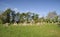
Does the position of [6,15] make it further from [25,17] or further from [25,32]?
[25,32]

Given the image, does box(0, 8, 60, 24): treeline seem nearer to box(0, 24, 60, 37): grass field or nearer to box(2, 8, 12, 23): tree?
box(2, 8, 12, 23): tree

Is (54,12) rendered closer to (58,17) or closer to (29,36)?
(58,17)

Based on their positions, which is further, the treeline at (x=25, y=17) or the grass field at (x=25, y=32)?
the treeline at (x=25, y=17)

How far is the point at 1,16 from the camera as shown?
Answer: 26.3 meters

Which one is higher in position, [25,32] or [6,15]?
[6,15]

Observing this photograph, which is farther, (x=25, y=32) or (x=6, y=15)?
(x=6, y=15)

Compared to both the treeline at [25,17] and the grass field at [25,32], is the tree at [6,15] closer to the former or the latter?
the treeline at [25,17]

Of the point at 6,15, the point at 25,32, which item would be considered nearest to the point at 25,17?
the point at 6,15

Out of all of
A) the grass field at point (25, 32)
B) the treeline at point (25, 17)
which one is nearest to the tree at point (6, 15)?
the treeline at point (25, 17)

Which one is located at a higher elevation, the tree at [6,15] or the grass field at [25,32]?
the tree at [6,15]

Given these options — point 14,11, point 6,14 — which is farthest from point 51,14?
point 6,14

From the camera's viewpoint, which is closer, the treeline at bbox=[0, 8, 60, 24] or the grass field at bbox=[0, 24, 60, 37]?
the grass field at bbox=[0, 24, 60, 37]

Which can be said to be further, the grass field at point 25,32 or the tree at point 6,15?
the tree at point 6,15

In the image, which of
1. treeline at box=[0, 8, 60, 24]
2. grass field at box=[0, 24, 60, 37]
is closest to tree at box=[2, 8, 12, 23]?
treeline at box=[0, 8, 60, 24]
